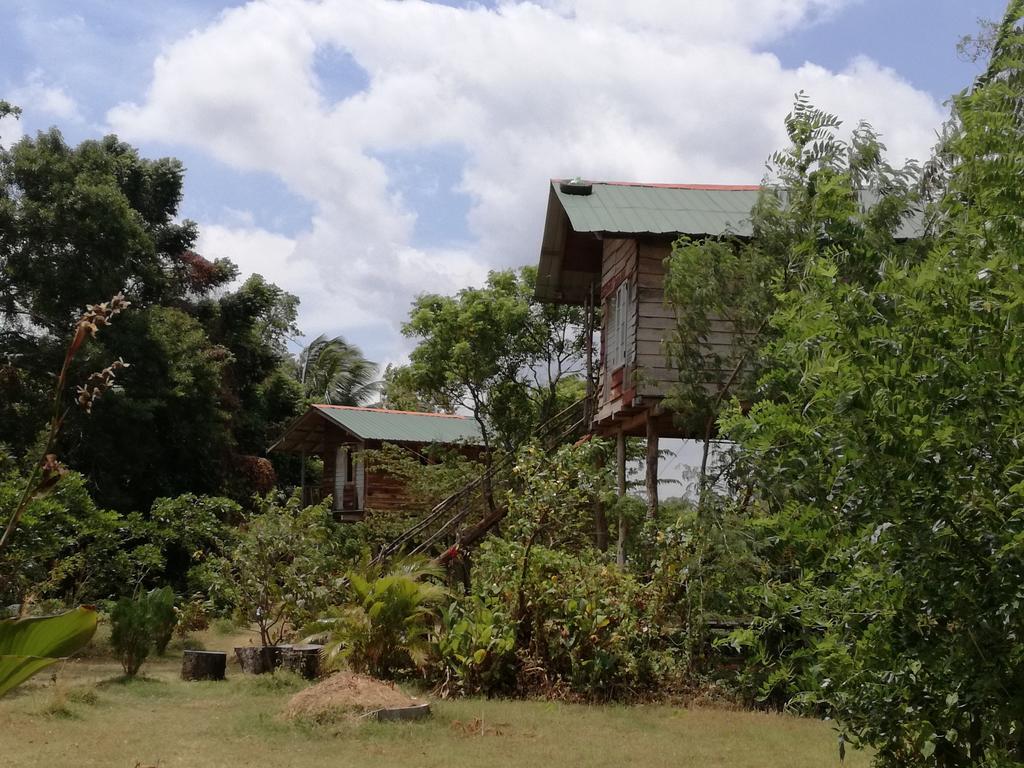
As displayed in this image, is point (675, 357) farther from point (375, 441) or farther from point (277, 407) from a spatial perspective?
point (277, 407)

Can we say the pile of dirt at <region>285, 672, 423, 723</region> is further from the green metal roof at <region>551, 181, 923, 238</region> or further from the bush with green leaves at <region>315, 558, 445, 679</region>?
the green metal roof at <region>551, 181, 923, 238</region>

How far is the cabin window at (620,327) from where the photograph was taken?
15.6m

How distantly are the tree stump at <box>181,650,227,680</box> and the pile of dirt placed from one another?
3.68 m

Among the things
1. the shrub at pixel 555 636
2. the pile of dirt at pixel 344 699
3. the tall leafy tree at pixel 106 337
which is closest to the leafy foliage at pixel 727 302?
the shrub at pixel 555 636

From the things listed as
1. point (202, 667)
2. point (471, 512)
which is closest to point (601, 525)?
point (471, 512)

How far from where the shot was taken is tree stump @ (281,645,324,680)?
1356cm

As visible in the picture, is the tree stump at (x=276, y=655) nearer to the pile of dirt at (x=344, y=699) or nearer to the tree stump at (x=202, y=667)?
the tree stump at (x=202, y=667)

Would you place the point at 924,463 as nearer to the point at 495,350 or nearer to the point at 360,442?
the point at 495,350

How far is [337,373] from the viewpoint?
1700 inches

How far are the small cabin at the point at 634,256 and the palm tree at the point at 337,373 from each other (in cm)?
2474

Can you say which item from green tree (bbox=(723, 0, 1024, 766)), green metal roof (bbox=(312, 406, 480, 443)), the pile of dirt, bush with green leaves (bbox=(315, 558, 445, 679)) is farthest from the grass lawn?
green metal roof (bbox=(312, 406, 480, 443))

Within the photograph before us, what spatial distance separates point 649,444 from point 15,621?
13.3 meters

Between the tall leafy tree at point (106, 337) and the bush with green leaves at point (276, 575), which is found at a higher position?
the tall leafy tree at point (106, 337)

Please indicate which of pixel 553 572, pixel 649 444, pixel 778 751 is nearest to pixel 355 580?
pixel 553 572
